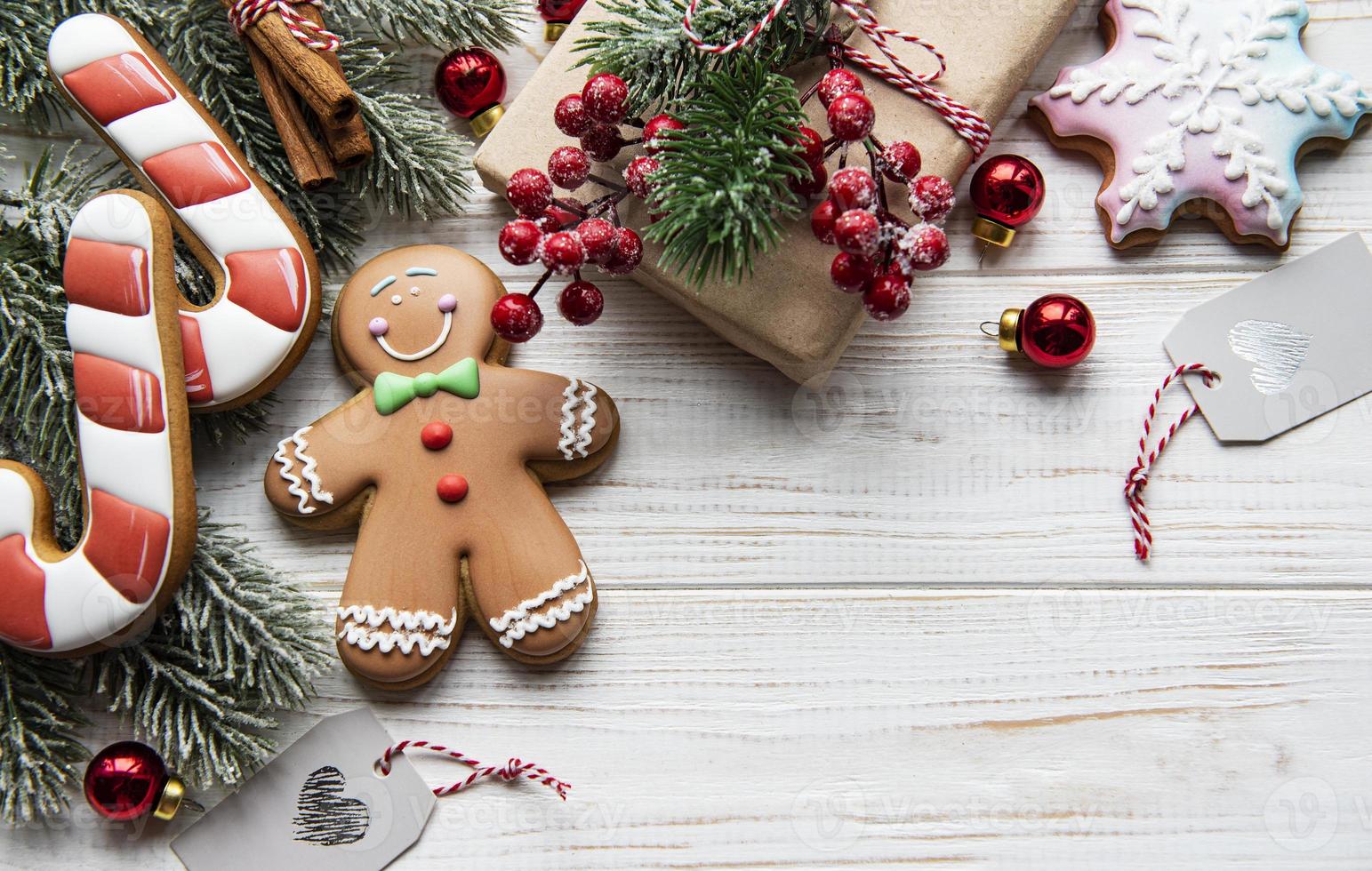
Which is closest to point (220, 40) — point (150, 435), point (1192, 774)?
point (150, 435)

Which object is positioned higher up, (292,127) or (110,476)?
(292,127)

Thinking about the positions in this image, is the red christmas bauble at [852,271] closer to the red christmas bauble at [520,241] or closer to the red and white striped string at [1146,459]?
the red christmas bauble at [520,241]

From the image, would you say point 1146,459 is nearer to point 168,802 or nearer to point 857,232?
point 857,232

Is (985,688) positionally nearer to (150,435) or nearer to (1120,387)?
(1120,387)

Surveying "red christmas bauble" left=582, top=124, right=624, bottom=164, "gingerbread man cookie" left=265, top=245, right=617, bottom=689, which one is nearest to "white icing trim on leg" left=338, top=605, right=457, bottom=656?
"gingerbread man cookie" left=265, top=245, right=617, bottom=689

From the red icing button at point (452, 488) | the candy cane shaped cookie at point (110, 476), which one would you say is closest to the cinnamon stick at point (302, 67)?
the candy cane shaped cookie at point (110, 476)

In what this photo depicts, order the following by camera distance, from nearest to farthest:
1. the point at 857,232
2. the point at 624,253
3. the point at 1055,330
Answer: the point at 857,232 → the point at 624,253 → the point at 1055,330

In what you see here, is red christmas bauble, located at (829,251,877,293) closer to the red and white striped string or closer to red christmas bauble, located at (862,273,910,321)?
red christmas bauble, located at (862,273,910,321)

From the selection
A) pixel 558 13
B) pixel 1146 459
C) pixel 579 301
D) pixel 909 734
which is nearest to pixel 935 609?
pixel 909 734
